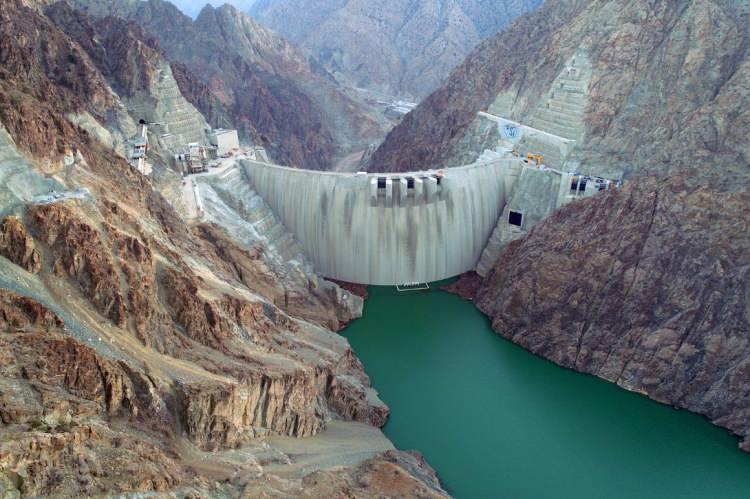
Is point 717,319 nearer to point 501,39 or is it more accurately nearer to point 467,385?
point 467,385

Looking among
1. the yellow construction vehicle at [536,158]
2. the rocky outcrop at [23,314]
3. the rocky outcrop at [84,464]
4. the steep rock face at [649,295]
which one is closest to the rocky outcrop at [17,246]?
the rocky outcrop at [23,314]

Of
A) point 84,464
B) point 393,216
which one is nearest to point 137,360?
point 84,464

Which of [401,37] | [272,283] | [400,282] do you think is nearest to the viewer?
[272,283]

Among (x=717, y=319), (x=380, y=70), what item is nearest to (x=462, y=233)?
(x=717, y=319)

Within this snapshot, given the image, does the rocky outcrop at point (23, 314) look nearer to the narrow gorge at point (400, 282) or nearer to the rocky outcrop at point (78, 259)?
the narrow gorge at point (400, 282)

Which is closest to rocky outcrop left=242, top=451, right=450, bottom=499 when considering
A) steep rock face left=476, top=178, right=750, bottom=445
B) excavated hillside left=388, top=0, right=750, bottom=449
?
steep rock face left=476, top=178, right=750, bottom=445

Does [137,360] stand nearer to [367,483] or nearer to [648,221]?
[367,483]

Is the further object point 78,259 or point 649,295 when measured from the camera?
point 649,295
